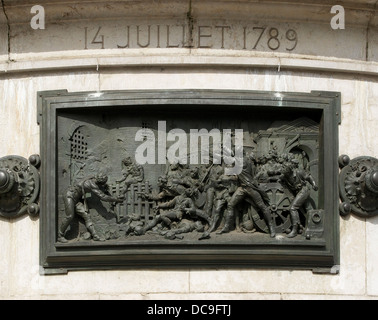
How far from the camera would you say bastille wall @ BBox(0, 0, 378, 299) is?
1706 centimetres

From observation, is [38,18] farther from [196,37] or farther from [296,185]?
[296,185]

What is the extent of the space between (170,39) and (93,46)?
0.99m

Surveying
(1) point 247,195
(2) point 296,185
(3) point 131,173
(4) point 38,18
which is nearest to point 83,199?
(3) point 131,173

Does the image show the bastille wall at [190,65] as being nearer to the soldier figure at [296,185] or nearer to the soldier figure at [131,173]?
the soldier figure at [296,185]

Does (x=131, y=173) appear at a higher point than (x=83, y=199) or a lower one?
higher

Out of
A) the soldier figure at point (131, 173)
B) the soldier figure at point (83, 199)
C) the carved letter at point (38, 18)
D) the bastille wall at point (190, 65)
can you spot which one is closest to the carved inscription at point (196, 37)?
the bastille wall at point (190, 65)

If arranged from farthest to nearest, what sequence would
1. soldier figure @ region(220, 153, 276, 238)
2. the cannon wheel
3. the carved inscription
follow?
the carved inscription < the cannon wheel < soldier figure @ region(220, 153, 276, 238)

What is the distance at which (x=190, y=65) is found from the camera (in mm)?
17188

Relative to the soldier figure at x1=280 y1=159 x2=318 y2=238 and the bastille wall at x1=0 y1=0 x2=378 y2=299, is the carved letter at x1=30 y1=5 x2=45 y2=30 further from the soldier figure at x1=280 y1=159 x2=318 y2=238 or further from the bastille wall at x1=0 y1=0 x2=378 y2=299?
the soldier figure at x1=280 y1=159 x2=318 y2=238

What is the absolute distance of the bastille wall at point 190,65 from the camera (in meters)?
17.1

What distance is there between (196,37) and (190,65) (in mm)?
385

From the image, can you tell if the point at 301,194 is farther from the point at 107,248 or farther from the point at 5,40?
the point at 5,40

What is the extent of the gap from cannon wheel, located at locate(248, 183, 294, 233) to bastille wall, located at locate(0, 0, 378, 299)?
0.61m

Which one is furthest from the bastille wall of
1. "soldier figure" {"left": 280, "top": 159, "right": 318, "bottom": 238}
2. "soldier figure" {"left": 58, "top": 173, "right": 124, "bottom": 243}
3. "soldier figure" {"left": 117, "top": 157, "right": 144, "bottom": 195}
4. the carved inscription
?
"soldier figure" {"left": 117, "top": 157, "right": 144, "bottom": 195}
